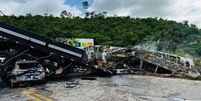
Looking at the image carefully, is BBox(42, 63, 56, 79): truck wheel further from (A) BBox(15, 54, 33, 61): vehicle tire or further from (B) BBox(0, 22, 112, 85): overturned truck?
Result: (A) BBox(15, 54, 33, 61): vehicle tire

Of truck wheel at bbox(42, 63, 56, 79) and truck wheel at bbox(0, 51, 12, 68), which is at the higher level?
truck wheel at bbox(0, 51, 12, 68)

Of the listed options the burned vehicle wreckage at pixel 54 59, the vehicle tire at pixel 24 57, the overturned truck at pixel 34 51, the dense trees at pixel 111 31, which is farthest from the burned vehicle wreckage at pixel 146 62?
the dense trees at pixel 111 31

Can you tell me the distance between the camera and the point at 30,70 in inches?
295

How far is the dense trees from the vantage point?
35000 mm

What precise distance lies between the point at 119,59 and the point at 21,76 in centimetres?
872

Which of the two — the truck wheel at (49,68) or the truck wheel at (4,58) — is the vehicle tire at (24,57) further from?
the truck wheel at (49,68)

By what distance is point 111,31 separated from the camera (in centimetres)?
4959

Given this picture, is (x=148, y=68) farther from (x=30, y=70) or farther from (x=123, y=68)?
(x=30, y=70)

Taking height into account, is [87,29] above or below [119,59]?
above

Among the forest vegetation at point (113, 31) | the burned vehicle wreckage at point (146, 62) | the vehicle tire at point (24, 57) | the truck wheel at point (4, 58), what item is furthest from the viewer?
the forest vegetation at point (113, 31)

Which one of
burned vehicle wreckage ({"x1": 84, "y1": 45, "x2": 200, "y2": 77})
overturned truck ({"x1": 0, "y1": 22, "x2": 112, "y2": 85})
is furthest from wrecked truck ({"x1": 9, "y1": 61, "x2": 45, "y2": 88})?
burned vehicle wreckage ({"x1": 84, "y1": 45, "x2": 200, "y2": 77})

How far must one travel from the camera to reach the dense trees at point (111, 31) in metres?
35.0

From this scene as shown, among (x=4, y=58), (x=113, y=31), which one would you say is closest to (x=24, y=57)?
(x=4, y=58)

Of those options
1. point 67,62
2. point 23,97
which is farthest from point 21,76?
point 67,62
